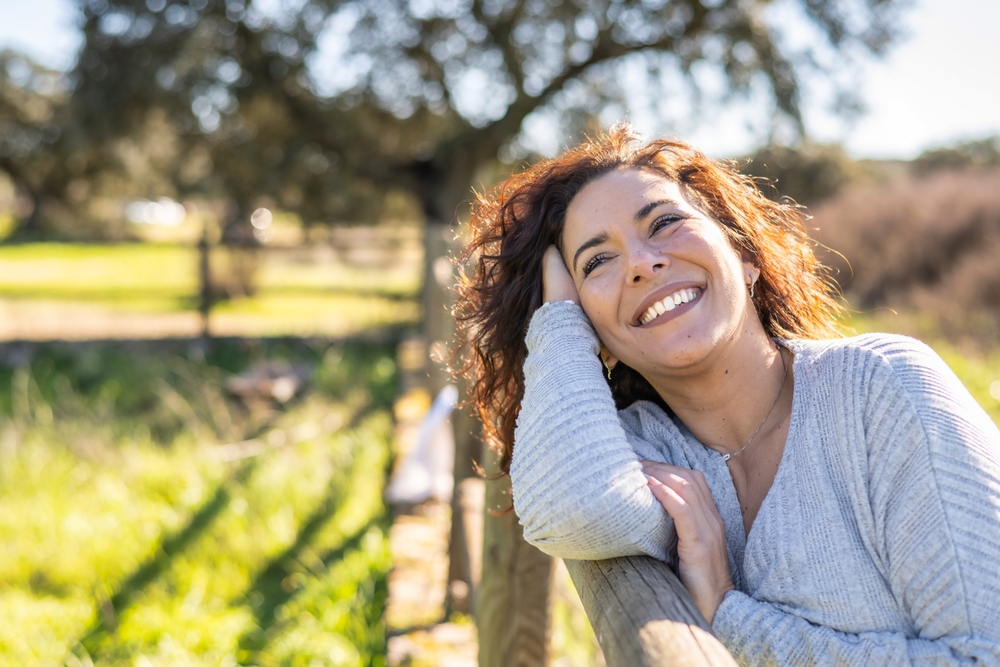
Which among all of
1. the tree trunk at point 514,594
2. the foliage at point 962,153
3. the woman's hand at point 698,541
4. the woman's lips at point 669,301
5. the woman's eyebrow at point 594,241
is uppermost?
the woman's eyebrow at point 594,241

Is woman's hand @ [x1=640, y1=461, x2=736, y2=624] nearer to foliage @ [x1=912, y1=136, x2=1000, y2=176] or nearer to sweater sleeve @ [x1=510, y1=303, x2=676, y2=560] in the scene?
sweater sleeve @ [x1=510, y1=303, x2=676, y2=560]

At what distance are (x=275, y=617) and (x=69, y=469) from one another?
7.60 feet

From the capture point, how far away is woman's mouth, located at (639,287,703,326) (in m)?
1.64

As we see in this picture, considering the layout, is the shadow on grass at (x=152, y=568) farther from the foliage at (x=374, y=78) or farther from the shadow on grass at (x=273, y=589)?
the foliage at (x=374, y=78)

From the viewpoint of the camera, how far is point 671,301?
1.64 meters

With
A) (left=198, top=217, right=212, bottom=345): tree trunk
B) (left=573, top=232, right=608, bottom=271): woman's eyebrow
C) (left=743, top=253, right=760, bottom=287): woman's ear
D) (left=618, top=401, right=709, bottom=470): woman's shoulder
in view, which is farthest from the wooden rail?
(left=198, top=217, right=212, bottom=345): tree trunk

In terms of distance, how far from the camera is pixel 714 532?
55.1 inches

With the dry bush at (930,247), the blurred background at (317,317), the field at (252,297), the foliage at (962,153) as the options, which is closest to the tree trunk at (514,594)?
the blurred background at (317,317)

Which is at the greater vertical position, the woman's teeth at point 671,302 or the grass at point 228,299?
the woman's teeth at point 671,302

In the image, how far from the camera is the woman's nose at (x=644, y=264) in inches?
65.1

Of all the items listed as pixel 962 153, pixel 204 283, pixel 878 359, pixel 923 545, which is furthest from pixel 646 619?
pixel 962 153

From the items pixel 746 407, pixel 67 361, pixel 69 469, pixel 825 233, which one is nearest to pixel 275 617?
pixel 69 469

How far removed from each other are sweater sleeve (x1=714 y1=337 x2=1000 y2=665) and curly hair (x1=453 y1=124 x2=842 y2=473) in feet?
1.87

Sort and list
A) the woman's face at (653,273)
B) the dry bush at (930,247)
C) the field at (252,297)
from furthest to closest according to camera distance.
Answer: the dry bush at (930,247), the field at (252,297), the woman's face at (653,273)
